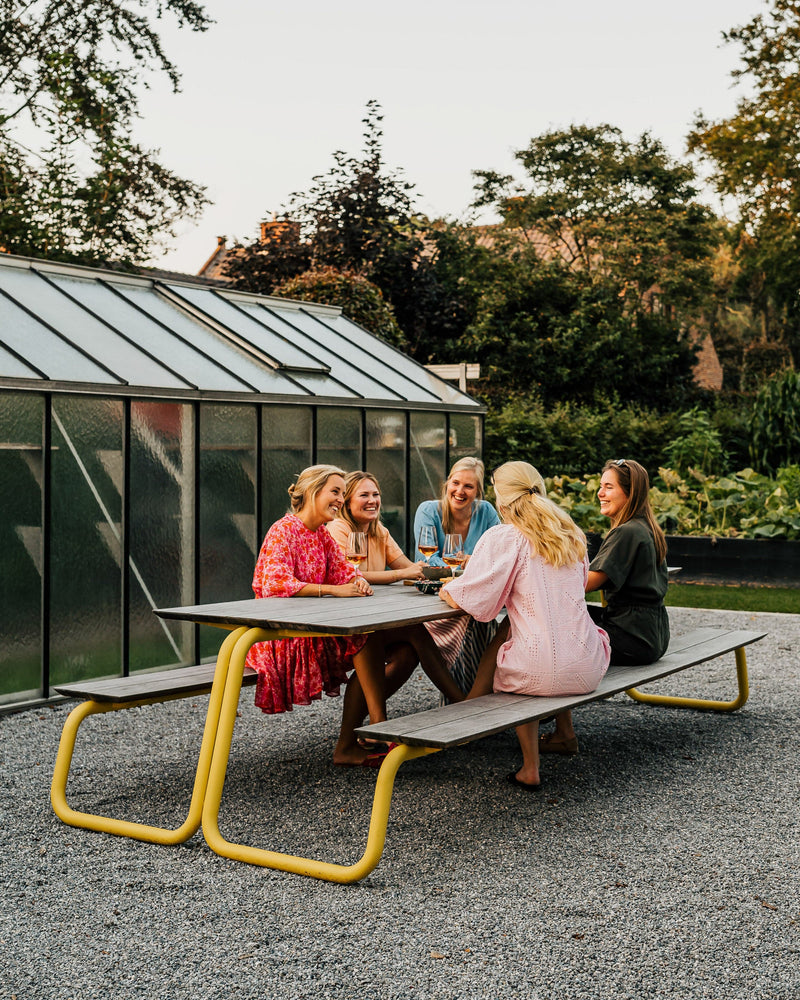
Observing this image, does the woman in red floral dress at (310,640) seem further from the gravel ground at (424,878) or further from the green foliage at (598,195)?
the green foliage at (598,195)

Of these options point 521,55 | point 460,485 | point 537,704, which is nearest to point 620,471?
point 460,485

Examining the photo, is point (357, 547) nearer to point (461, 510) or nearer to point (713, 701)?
point (461, 510)

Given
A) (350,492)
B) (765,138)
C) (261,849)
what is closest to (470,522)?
(350,492)

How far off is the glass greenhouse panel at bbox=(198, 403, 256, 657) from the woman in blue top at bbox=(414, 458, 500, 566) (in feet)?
7.10

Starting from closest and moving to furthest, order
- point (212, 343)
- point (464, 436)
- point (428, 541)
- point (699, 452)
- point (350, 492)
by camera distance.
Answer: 1. point (428, 541)
2. point (350, 492)
3. point (212, 343)
4. point (464, 436)
5. point (699, 452)

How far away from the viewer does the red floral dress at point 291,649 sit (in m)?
4.86

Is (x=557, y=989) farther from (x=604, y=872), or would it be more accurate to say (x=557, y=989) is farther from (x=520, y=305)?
(x=520, y=305)

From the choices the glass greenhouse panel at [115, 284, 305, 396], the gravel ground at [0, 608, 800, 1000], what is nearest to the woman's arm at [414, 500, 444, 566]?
the gravel ground at [0, 608, 800, 1000]

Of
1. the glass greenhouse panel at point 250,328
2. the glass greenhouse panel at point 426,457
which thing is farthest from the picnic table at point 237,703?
the glass greenhouse panel at point 426,457

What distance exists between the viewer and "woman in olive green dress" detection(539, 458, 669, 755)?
532 cm

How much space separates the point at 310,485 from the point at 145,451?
2.58 metres

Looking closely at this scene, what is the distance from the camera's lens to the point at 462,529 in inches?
236

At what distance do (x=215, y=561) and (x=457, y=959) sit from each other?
4855 millimetres

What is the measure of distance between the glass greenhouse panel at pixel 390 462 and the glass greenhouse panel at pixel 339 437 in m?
0.16
